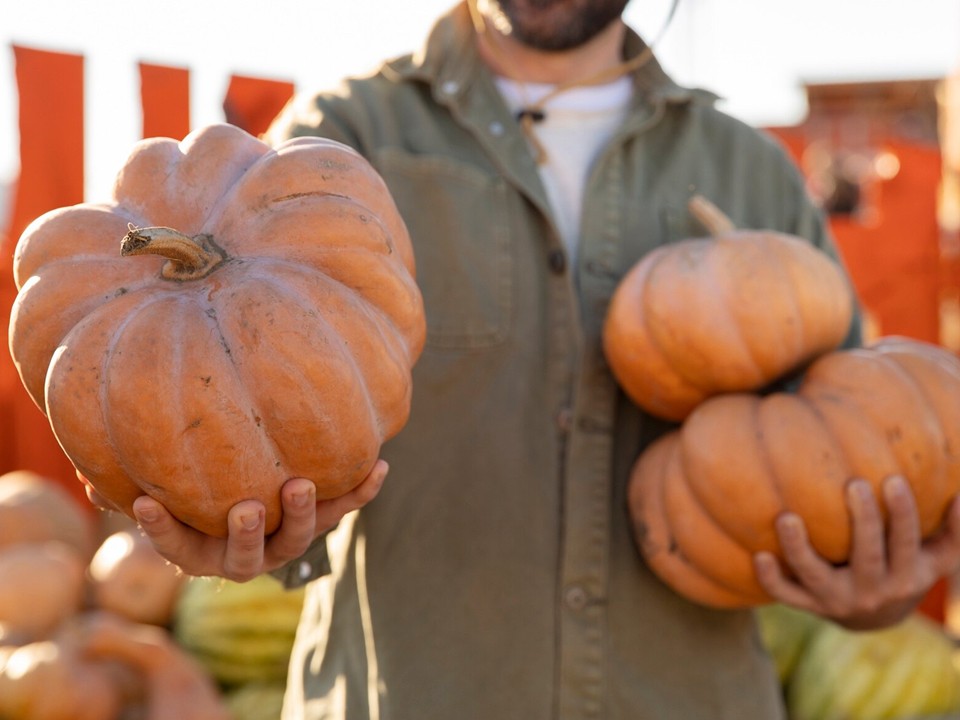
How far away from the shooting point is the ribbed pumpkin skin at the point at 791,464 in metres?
2.07

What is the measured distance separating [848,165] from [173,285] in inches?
435

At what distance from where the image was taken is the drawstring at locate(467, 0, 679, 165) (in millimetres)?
2457

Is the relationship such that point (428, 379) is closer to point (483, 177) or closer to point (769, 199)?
point (483, 177)

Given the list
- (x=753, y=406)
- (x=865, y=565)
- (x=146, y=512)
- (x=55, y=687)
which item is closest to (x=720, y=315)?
(x=753, y=406)

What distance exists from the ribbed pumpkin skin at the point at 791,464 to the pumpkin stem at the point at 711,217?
361 millimetres

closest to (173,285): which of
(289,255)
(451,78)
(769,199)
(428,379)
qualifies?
(289,255)

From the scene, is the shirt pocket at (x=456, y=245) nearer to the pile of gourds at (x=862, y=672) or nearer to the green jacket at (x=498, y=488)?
the green jacket at (x=498, y=488)

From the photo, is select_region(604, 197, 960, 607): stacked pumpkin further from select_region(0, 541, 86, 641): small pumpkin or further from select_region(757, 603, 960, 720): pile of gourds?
select_region(0, 541, 86, 641): small pumpkin

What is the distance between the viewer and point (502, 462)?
2238 millimetres

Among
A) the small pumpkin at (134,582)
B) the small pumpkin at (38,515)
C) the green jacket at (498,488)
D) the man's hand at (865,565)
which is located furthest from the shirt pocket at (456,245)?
the small pumpkin at (38,515)

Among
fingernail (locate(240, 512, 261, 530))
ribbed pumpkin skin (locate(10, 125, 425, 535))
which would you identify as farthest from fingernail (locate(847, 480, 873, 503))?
fingernail (locate(240, 512, 261, 530))

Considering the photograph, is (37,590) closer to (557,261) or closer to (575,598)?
(575,598)

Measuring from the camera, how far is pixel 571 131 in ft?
8.32

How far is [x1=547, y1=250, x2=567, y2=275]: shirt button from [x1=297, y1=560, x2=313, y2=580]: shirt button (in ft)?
2.72
